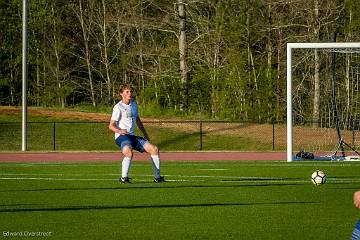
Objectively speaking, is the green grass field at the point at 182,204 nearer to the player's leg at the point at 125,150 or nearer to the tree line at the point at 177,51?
the player's leg at the point at 125,150

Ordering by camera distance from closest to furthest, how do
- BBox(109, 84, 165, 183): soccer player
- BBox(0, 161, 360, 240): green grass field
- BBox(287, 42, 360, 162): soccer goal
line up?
BBox(0, 161, 360, 240): green grass field < BBox(109, 84, 165, 183): soccer player < BBox(287, 42, 360, 162): soccer goal

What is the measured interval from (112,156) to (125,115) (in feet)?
54.0

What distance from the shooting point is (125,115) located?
21375mm

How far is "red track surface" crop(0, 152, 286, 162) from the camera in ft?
116

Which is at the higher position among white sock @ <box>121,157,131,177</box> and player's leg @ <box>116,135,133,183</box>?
player's leg @ <box>116,135,133,183</box>

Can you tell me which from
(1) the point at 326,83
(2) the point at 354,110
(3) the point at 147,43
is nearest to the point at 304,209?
(2) the point at 354,110

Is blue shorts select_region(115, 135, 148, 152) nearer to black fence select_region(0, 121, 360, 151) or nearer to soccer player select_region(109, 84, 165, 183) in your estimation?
soccer player select_region(109, 84, 165, 183)

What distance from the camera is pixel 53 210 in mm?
16156

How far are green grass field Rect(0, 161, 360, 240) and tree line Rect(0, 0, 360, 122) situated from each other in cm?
1912

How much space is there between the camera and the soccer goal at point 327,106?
33.5 m

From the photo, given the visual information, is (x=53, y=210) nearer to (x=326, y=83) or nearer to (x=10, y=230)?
(x=10, y=230)

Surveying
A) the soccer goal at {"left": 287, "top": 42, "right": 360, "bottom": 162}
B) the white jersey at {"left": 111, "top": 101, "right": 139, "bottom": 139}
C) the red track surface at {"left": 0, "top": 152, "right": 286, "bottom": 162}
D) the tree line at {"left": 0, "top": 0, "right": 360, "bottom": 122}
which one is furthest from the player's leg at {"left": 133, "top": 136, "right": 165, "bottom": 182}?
the tree line at {"left": 0, "top": 0, "right": 360, "bottom": 122}

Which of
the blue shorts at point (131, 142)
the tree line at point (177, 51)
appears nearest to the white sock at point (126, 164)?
the blue shorts at point (131, 142)

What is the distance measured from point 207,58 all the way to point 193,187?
3261cm
